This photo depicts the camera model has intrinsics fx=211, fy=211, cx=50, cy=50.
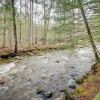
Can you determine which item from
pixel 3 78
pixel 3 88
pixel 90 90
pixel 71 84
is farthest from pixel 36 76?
pixel 90 90

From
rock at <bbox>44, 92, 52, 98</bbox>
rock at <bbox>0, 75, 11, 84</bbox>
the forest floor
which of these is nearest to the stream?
rock at <bbox>0, 75, 11, 84</bbox>

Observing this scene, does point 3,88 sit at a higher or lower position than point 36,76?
lower

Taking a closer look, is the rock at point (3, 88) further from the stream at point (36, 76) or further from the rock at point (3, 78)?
the rock at point (3, 78)

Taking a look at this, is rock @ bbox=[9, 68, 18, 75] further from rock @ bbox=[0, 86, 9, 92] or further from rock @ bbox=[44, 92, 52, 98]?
rock @ bbox=[44, 92, 52, 98]

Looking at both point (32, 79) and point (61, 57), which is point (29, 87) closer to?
point (32, 79)

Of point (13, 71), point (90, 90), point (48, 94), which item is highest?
point (90, 90)

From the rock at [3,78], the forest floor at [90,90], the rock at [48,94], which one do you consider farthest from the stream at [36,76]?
the forest floor at [90,90]

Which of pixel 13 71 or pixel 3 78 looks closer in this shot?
pixel 3 78

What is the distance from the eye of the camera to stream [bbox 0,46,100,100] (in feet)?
37.0

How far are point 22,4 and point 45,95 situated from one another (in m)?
26.0

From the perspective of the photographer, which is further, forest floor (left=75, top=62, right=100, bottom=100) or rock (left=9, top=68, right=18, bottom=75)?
rock (left=9, top=68, right=18, bottom=75)

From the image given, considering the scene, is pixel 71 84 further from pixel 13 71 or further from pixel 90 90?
pixel 13 71

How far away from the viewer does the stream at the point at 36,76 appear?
11276 mm

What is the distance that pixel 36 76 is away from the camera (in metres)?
14.3
